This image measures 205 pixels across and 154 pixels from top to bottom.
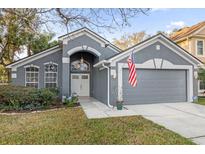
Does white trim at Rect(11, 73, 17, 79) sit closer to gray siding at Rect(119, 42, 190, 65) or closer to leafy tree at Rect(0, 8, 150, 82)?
leafy tree at Rect(0, 8, 150, 82)

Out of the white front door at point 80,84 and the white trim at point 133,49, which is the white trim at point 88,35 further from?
the white front door at point 80,84

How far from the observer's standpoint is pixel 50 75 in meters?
16.1

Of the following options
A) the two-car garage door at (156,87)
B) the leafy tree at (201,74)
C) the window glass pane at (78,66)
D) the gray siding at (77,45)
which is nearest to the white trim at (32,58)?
the gray siding at (77,45)

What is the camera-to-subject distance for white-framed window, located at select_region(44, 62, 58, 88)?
52.6 ft

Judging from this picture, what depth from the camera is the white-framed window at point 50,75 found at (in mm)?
16031

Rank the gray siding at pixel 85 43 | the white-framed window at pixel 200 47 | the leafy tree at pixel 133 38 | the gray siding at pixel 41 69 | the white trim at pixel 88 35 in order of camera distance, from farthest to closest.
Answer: the leafy tree at pixel 133 38, the white-framed window at pixel 200 47, the gray siding at pixel 41 69, the gray siding at pixel 85 43, the white trim at pixel 88 35

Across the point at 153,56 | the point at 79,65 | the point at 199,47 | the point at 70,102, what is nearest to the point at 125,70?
the point at 153,56

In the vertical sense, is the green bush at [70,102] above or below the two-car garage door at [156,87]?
below

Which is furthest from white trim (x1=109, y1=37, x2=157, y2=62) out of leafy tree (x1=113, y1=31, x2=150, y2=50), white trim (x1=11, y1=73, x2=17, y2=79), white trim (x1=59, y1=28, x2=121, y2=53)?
leafy tree (x1=113, y1=31, x2=150, y2=50)

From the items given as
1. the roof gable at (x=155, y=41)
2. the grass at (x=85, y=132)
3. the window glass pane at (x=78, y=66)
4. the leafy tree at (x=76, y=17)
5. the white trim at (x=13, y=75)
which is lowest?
the grass at (x=85, y=132)

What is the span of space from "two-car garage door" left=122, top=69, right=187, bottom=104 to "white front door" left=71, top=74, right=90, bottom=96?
20.1 feet

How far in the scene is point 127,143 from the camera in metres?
5.44

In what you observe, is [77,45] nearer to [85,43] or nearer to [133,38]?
[85,43]
